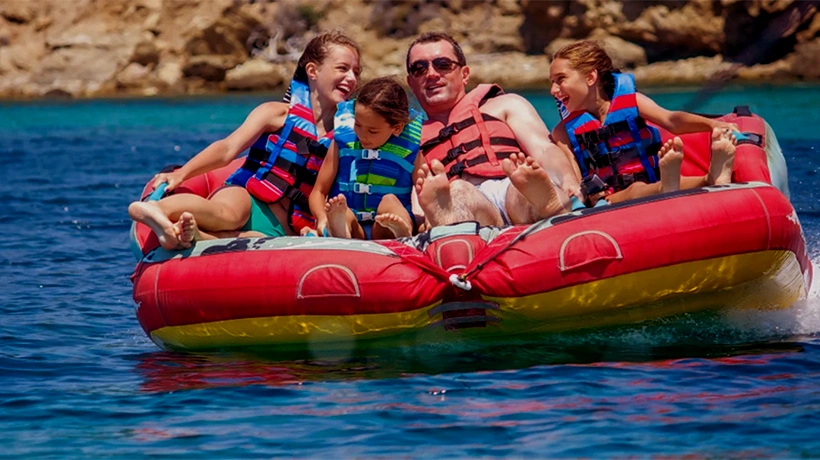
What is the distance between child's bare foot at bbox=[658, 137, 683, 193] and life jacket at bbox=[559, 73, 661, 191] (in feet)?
1.55

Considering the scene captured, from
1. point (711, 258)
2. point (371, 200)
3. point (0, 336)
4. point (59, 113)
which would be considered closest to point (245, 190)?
point (371, 200)

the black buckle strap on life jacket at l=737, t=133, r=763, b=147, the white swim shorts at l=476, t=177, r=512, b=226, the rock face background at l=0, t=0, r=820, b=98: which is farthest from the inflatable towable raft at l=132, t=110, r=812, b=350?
the rock face background at l=0, t=0, r=820, b=98

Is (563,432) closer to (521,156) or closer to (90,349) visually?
(521,156)

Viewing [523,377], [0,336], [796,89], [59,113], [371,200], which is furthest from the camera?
[59,113]

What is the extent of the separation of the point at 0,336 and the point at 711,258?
3375 millimetres

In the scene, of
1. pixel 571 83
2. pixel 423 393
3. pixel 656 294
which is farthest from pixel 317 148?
pixel 656 294

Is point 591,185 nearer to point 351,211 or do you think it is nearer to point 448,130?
point 448,130

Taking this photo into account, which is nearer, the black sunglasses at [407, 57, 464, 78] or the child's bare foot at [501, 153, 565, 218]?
the child's bare foot at [501, 153, 565, 218]

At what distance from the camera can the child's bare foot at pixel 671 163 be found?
15.3 feet

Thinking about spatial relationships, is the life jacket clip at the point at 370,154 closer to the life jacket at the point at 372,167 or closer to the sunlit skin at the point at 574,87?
the life jacket at the point at 372,167

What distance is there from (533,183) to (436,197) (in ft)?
1.33

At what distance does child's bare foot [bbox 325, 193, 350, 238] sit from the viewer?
4746 mm

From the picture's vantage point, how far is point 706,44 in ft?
75.0

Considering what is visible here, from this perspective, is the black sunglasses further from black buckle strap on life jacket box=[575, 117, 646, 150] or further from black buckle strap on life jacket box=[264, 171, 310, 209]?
black buckle strap on life jacket box=[264, 171, 310, 209]
